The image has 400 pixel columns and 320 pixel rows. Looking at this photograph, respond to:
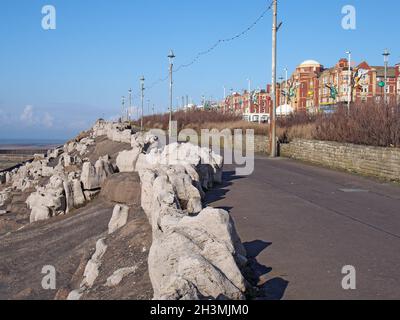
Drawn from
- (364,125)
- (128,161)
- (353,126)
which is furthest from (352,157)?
(128,161)

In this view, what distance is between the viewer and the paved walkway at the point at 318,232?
251 inches

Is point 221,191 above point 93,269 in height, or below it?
above

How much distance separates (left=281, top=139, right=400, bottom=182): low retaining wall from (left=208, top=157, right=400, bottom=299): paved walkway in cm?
104

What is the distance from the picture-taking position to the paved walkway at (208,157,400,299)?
6.38 m

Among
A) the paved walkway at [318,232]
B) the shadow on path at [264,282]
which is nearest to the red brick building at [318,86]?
the paved walkway at [318,232]

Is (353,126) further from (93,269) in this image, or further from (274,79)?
(93,269)

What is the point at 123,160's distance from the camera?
17703 mm

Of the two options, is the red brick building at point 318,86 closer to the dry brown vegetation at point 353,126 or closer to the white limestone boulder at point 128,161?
the dry brown vegetation at point 353,126

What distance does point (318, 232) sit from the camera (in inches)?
360

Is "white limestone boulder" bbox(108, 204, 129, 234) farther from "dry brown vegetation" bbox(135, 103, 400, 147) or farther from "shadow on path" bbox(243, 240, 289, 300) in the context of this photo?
"dry brown vegetation" bbox(135, 103, 400, 147)

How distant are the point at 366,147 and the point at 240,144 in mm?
16100

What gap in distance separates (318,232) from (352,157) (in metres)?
11.5
